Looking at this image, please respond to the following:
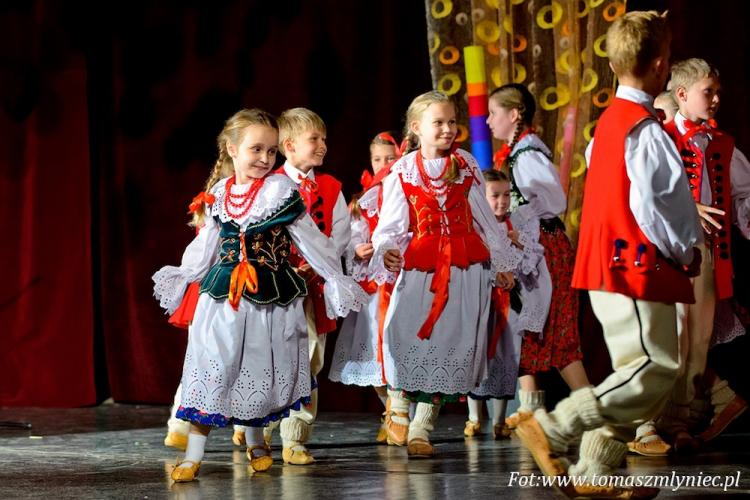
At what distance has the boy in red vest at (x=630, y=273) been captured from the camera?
2.96 m

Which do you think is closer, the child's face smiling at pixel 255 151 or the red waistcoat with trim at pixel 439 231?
the child's face smiling at pixel 255 151

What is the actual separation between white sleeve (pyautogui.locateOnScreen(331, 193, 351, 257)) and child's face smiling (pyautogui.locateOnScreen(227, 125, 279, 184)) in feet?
2.19

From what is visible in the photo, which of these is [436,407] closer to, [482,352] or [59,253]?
[482,352]

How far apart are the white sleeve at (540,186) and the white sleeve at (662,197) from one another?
165 centimetres

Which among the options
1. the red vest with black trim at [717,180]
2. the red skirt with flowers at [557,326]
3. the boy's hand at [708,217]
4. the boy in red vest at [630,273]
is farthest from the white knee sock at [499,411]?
the boy in red vest at [630,273]

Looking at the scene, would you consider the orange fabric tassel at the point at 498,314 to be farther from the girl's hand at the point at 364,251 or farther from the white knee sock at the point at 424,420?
the girl's hand at the point at 364,251

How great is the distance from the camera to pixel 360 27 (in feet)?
20.2

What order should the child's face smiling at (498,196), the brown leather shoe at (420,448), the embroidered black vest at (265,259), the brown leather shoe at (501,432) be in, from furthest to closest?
the brown leather shoe at (501,432), the child's face smiling at (498,196), the brown leather shoe at (420,448), the embroidered black vest at (265,259)

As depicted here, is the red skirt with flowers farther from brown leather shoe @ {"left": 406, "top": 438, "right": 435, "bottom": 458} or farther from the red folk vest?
brown leather shoe @ {"left": 406, "top": 438, "right": 435, "bottom": 458}

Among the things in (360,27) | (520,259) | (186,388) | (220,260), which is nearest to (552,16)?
(360,27)

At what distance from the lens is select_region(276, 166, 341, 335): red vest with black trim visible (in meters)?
4.44

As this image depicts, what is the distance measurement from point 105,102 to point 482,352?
3319 millimetres

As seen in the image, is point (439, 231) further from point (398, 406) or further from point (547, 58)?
→ point (547, 58)

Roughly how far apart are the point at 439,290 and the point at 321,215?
1.94 feet
